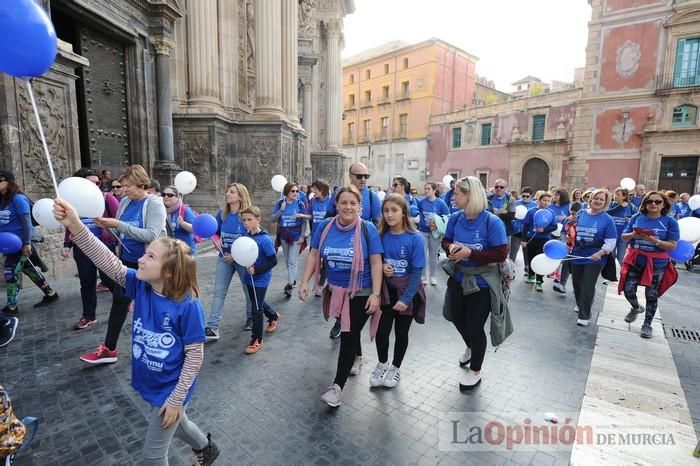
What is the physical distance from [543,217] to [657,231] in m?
2.23

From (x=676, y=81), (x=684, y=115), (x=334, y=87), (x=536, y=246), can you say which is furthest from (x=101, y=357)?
(x=676, y=81)

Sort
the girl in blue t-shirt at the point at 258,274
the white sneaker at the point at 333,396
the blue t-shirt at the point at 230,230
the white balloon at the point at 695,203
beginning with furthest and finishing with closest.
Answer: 1. the white balloon at the point at 695,203
2. the blue t-shirt at the point at 230,230
3. the girl in blue t-shirt at the point at 258,274
4. the white sneaker at the point at 333,396

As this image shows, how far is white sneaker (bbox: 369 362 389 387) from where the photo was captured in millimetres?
3680

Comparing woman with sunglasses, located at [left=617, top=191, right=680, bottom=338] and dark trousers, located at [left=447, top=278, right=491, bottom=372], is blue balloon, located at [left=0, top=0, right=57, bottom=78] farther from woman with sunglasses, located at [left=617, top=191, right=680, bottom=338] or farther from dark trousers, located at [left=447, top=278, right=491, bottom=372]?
woman with sunglasses, located at [left=617, top=191, right=680, bottom=338]

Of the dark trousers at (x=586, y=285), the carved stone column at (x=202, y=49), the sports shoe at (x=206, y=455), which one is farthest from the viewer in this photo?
the carved stone column at (x=202, y=49)

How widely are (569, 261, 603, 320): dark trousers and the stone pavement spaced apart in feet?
1.10

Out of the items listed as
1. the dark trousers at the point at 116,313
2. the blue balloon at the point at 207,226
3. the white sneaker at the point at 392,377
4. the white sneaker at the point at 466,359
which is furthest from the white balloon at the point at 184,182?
the white sneaker at the point at 466,359

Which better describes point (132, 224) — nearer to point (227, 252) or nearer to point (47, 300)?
point (227, 252)

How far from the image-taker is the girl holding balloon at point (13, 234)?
15.6ft

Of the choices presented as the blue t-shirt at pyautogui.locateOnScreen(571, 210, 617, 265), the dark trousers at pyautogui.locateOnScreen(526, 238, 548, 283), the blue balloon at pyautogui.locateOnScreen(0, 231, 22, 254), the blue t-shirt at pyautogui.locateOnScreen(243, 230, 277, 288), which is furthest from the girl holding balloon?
the dark trousers at pyautogui.locateOnScreen(526, 238, 548, 283)

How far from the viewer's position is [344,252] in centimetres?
330

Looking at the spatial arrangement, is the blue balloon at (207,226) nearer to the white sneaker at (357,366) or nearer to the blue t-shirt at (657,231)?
the white sneaker at (357,366)

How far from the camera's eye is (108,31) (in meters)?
8.49

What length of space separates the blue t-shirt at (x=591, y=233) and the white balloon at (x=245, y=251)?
182 inches
